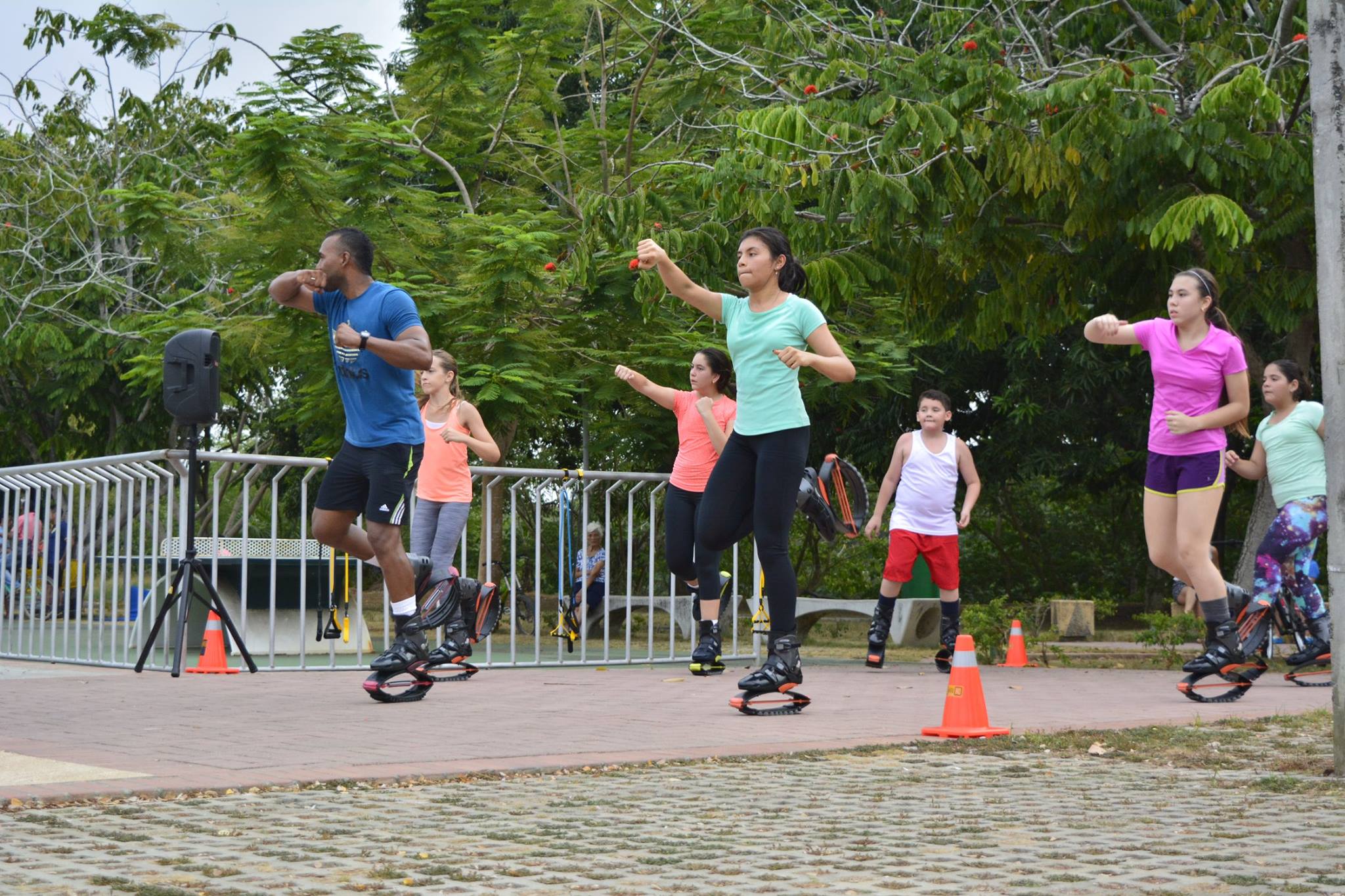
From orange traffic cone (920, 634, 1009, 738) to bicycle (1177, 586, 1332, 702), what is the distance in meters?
2.12

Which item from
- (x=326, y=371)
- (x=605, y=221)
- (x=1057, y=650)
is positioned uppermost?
(x=605, y=221)

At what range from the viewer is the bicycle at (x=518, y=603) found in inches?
444

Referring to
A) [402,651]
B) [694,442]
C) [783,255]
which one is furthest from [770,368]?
[694,442]

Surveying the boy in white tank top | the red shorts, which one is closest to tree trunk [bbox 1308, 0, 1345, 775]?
the boy in white tank top

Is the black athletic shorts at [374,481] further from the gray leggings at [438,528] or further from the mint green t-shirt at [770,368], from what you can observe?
the gray leggings at [438,528]

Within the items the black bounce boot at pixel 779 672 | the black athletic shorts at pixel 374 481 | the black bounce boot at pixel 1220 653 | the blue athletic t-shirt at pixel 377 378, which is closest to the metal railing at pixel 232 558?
the black athletic shorts at pixel 374 481

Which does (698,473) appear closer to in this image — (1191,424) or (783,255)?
(783,255)

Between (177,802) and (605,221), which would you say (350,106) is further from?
(177,802)

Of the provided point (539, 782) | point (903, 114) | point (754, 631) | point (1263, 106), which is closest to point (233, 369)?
point (754, 631)

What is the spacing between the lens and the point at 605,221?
43.1 ft

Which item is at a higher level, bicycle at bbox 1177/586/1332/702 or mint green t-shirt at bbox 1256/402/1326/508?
mint green t-shirt at bbox 1256/402/1326/508

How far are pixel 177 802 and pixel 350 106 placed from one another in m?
12.9

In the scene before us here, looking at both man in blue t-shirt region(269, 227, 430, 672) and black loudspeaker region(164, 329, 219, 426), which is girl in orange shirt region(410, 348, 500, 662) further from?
man in blue t-shirt region(269, 227, 430, 672)

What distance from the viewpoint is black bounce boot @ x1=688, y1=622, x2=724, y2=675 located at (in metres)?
9.73
